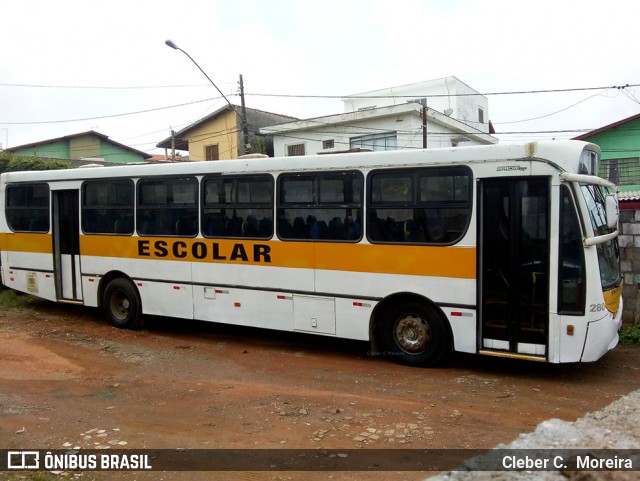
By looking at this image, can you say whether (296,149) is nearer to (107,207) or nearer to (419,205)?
(107,207)

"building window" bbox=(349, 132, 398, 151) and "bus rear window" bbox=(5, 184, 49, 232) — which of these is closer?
"bus rear window" bbox=(5, 184, 49, 232)

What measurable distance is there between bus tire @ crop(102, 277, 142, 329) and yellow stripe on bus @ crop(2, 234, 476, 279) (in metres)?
0.53

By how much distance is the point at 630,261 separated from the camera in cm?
848

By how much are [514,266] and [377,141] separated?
17437mm

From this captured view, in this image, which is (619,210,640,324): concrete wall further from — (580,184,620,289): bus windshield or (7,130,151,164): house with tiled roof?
(7,130,151,164): house with tiled roof

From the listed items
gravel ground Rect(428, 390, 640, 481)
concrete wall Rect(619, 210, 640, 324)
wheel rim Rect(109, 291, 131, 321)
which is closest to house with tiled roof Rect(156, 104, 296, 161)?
wheel rim Rect(109, 291, 131, 321)

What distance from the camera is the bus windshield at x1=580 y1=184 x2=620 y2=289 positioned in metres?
6.20

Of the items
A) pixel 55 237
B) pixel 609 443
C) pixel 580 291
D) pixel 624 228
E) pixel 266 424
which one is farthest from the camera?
pixel 55 237

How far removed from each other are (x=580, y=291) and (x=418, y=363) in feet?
7.02

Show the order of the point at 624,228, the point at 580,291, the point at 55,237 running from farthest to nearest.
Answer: the point at 55,237, the point at 624,228, the point at 580,291

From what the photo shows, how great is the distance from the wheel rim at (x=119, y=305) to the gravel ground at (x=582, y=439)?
23.2 feet

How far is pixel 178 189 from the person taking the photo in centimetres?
876

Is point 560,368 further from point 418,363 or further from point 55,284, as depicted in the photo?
point 55,284

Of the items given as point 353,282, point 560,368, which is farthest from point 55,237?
point 560,368
